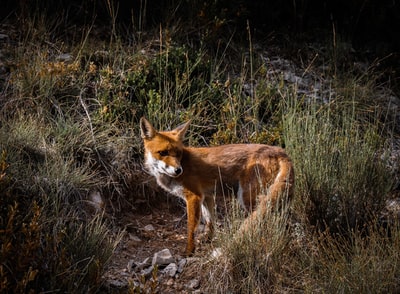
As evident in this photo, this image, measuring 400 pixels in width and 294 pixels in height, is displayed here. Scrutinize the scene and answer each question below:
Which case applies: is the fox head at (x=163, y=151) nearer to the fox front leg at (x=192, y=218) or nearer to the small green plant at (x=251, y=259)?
the fox front leg at (x=192, y=218)

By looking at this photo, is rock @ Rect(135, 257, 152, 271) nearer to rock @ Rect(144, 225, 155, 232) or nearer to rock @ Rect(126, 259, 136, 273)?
rock @ Rect(126, 259, 136, 273)

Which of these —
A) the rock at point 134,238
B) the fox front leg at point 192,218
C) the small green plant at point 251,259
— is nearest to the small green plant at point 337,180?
the small green plant at point 251,259

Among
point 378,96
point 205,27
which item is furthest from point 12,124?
point 378,96

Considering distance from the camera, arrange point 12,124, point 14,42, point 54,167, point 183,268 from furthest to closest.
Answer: point 14,42 → point 12,124 → point 54,167 → point 183,268

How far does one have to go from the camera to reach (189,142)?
7070 millimetres

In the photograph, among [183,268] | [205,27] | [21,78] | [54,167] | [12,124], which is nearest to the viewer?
[183,268]

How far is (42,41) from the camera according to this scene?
26.3ft

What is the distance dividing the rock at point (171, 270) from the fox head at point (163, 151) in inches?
33.9

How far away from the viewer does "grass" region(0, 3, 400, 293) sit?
4.51 m

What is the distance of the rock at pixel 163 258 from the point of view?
531 centimetres

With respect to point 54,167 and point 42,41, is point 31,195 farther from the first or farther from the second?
point 42,41

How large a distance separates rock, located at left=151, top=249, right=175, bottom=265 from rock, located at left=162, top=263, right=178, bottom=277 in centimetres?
6

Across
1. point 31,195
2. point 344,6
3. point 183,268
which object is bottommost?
point 183,268

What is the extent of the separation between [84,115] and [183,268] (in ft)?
8.97
